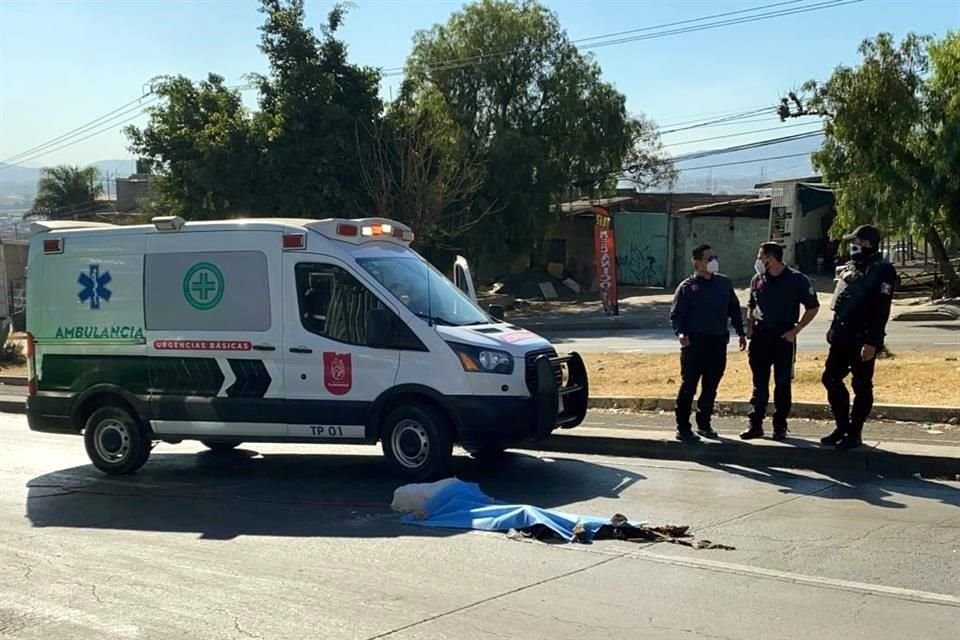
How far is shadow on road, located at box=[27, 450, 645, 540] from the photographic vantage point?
25.7ft

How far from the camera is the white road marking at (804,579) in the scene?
557 cm

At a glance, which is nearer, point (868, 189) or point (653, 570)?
point (653, 570)

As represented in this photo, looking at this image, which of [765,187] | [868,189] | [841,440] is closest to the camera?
[841,440]

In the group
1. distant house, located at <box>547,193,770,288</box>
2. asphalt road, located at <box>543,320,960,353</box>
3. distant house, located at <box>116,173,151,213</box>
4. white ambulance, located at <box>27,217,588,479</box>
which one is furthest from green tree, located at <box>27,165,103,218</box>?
white ambulance, located at <box>27,217,588,479</box>

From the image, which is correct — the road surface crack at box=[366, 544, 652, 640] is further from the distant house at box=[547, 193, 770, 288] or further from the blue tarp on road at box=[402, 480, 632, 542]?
the distant house at box=[547, 193, 770, 288]

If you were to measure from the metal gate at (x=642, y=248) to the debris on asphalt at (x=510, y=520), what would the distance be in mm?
37136

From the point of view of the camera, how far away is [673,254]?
44281 mm

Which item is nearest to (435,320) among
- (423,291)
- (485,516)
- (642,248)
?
(423,291)

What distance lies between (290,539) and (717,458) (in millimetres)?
4314

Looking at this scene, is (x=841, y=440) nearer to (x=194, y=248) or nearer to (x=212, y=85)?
(x=194, y=248)

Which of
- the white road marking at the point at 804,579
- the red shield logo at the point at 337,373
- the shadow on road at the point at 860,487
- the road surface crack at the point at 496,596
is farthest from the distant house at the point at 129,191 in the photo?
the white road marking at the point at 804,579

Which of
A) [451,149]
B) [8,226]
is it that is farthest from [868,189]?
[8,226]

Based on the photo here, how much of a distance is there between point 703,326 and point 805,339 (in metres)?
12.4

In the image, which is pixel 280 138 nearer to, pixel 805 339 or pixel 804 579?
pixel 805 339
